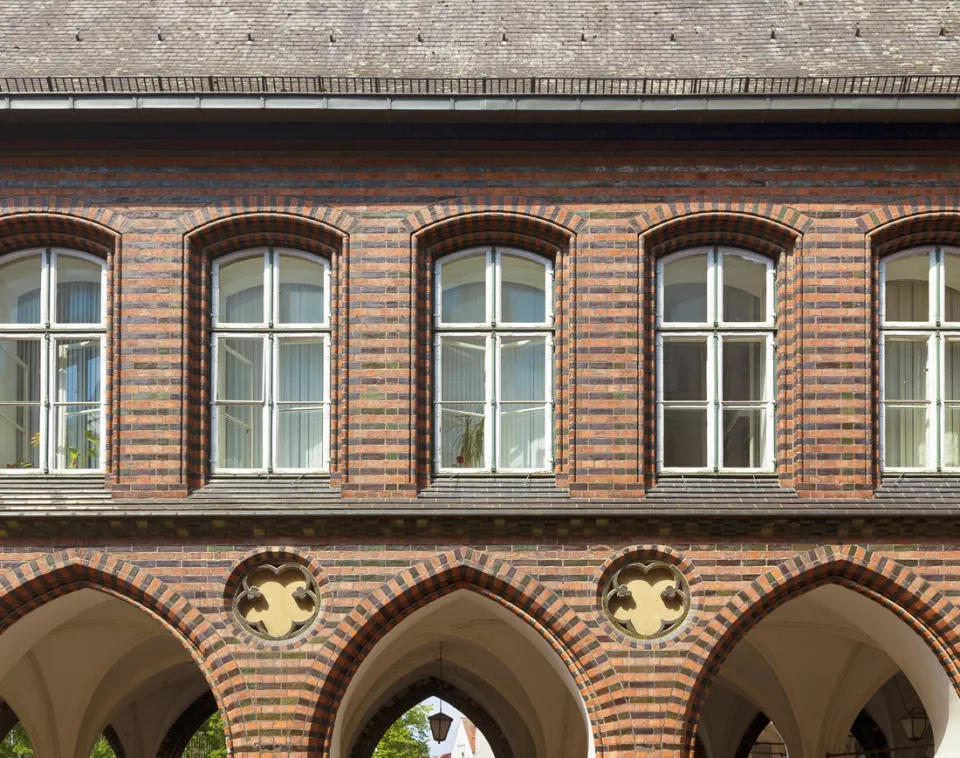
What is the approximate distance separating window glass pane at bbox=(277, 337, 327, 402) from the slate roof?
243cm

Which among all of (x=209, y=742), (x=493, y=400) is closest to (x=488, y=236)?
(x=493, y=400)

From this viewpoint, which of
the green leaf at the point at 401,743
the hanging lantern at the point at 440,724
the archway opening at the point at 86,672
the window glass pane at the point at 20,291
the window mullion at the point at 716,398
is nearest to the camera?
the window mullion at the point at 716,398

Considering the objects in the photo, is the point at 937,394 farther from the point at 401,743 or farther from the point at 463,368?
the point at 401,743

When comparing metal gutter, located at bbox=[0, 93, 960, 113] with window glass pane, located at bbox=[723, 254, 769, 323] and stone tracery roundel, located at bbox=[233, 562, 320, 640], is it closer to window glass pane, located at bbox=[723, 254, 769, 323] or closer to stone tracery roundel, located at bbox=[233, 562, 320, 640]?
window glass pane, located at bbox=[723, 254, 769, 323]

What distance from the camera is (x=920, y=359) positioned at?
1527 cm

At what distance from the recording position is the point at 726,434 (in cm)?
1517

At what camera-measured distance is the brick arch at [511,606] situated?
47.3 feet

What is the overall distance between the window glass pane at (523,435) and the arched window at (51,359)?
3446 millimetres

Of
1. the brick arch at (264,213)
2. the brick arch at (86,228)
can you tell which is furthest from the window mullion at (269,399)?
the brick arch at (86,228)

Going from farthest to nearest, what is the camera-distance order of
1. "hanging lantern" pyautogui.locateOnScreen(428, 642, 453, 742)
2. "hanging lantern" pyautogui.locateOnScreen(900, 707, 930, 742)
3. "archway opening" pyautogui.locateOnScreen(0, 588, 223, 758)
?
"hanging lantern" pyautogui.locateOnScreen(428, 642, 453, 742)
"hanging lantern" pyautogui.locateOnScreen(900, 707, 930, 742)
"archway opening" pyautogui.locateOnScreen(0, 588, 223, 758)

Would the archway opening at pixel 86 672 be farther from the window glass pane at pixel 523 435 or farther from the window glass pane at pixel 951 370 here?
the window glass pane at pixel 951 370

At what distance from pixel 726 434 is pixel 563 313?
173 centimetres

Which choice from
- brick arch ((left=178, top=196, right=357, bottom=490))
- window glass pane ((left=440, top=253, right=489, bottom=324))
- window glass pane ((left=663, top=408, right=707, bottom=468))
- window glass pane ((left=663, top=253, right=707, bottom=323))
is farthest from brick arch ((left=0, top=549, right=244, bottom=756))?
window glass pane ((left=663, top=253, right=707, bottom=323))

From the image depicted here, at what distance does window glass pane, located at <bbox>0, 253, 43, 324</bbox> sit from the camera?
50.6 ft
